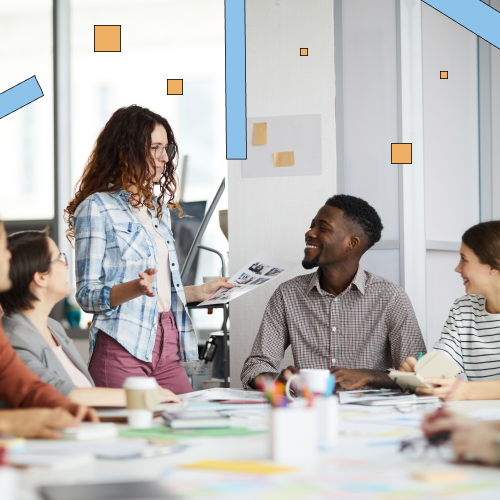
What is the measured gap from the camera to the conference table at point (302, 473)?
841 millimetres

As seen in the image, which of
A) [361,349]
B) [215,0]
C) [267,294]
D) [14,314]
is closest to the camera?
[14,314]


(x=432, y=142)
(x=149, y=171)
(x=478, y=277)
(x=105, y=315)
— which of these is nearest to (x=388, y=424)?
(x=478, y=277)

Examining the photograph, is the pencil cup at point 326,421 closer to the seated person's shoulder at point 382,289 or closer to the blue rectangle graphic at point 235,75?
the blue rectangle graphic at point 235,75

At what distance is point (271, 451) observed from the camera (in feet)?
3.36

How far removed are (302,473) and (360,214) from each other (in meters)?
1.71

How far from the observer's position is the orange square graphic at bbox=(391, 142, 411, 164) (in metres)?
2.76

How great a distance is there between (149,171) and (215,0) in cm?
290

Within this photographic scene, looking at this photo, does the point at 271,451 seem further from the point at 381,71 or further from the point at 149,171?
the point at 381,71

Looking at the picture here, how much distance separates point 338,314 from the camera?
94.1 inches

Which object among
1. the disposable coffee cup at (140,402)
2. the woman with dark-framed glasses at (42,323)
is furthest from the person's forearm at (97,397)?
the disposable coffee cup at (140,402)

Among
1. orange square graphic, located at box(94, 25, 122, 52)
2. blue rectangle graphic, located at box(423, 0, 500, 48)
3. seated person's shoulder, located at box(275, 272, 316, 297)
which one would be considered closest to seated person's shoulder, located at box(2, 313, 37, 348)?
orange square graphic, located at box(94, 25, 122, 52)

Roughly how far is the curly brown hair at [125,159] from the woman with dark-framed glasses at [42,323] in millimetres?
447

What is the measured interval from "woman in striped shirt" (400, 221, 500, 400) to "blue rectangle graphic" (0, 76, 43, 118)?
1524 mm

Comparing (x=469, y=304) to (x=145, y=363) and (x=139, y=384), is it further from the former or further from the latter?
(x=139, y=384)
